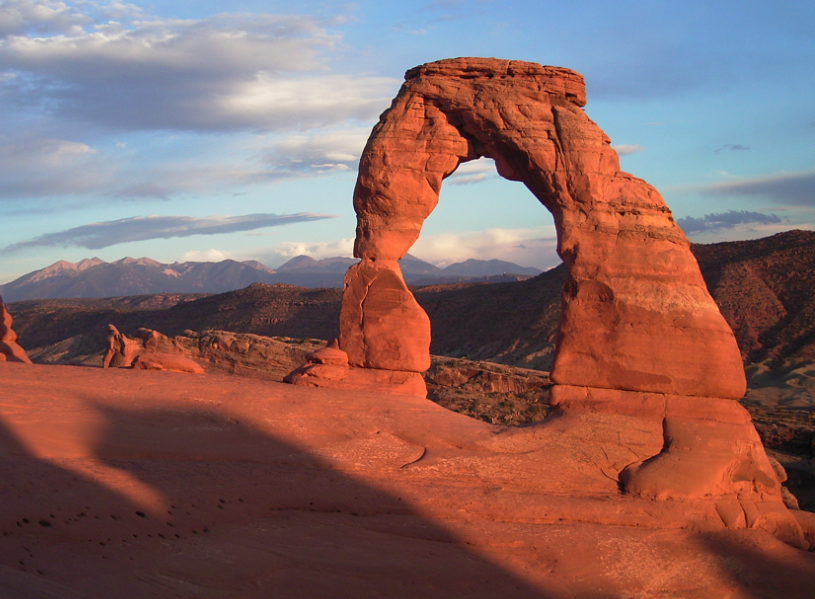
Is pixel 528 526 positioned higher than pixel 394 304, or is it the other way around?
pixel 394 304

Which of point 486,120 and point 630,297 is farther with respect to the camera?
point 486,120

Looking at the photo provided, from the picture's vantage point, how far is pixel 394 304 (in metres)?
13.3

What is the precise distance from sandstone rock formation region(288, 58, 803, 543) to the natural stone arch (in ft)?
0.07

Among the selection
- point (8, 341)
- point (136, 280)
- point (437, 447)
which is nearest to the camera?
point (437, 447)

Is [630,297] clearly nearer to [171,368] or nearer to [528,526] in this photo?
[528,526]

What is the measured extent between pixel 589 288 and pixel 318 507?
5419mm

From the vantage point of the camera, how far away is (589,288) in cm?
1154

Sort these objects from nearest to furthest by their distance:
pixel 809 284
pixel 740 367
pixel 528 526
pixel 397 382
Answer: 1. pixel 528 526
2. pixel 740 367
3. pixel 397 382
4. pixel 809 284

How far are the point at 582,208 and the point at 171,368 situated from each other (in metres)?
7.89

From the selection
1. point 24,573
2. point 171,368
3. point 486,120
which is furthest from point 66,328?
point 24,573

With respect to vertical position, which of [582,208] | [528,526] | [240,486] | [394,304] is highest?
[582,208]

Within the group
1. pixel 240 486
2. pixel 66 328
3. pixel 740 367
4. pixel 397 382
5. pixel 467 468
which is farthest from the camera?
pixel 66 328

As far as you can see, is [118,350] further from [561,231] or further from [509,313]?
[509,313]

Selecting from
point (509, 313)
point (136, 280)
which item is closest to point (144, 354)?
point (509, 313)
